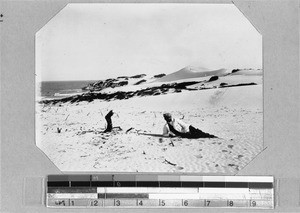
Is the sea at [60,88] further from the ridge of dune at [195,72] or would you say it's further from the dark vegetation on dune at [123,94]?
the ridge of dune at [195,72]

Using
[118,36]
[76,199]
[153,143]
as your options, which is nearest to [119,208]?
[76,199]

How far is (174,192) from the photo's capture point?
4.28 ft

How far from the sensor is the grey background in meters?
1.30

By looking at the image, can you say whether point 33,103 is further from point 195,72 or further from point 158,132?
point 195,72

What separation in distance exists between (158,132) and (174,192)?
0.68 feet

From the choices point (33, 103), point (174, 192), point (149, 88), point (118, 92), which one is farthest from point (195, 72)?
point (33, 103)

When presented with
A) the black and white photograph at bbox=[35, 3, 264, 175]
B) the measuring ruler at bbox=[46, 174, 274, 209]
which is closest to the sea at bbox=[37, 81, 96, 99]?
the black and white photograph at bbox=[35, 3, 264, 175]

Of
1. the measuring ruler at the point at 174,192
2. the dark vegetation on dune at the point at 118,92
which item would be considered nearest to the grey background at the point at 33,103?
the measuring ruler at the point at 174,192

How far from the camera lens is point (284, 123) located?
1.30 metres

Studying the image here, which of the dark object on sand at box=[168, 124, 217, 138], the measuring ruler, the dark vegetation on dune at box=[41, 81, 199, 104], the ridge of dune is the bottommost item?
the measuring ruler

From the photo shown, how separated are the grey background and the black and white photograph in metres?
0.03

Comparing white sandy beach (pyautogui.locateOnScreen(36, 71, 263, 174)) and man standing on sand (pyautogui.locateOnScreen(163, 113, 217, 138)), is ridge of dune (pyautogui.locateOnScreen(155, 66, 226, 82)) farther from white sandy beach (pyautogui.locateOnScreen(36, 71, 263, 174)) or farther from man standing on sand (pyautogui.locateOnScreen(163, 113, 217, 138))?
man standing on sand (pyautogui.locateOnScreen(163, 113, 217, 138))

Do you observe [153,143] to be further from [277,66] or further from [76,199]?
[277,66]

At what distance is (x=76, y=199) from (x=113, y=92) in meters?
0.38
